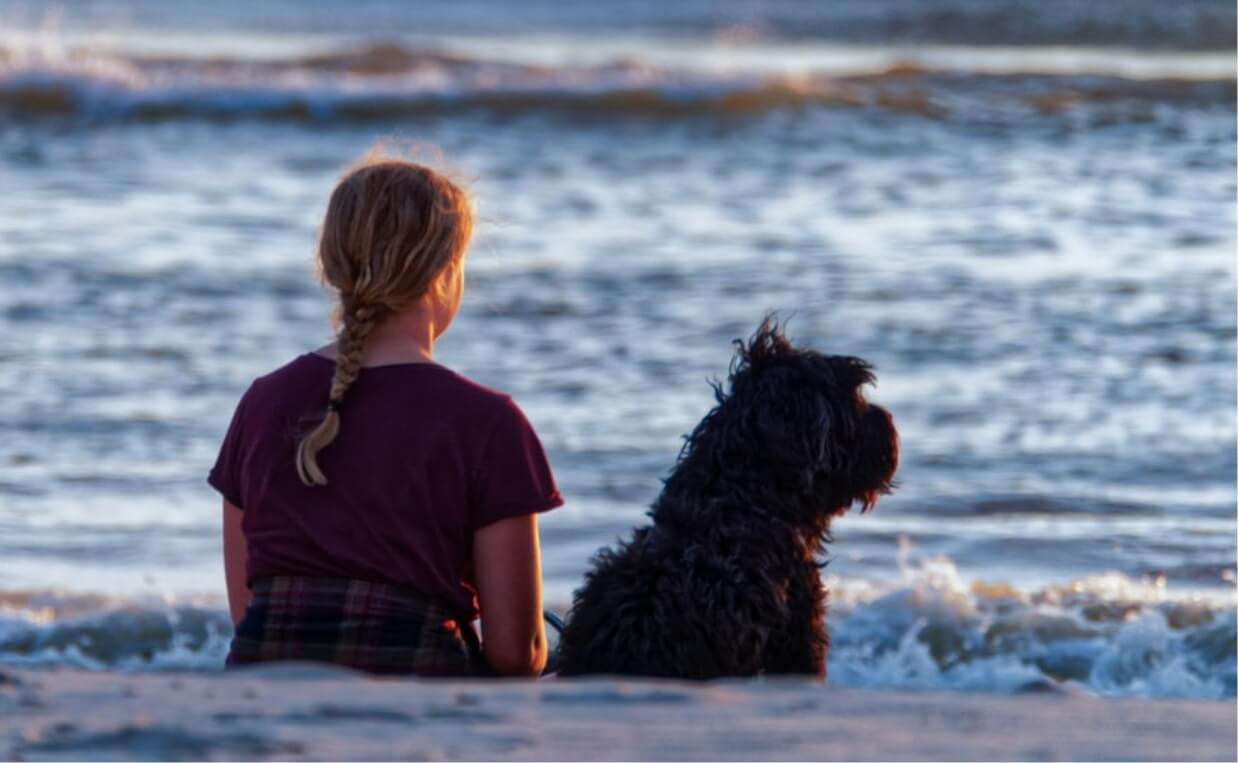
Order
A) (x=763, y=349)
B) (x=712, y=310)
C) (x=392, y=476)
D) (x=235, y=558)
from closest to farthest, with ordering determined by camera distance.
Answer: (x=392, y=476)
(x=235, y=558)
(x=763, y=349)
(x=712, y=310)

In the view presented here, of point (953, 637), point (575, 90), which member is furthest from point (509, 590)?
point (575, 90)

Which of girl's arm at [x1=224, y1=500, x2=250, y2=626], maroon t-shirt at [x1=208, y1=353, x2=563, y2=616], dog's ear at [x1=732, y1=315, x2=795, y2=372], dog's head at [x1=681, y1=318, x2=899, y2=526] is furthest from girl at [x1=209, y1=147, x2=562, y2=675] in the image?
dog's ear at [x1=732, y1=315, x2=795, y2=372]

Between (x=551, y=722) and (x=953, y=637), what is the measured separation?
327 cm

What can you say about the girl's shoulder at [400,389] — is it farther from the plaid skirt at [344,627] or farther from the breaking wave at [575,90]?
the breaking wave at [575,90]

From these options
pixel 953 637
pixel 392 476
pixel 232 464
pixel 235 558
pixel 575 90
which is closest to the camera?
pixel 392 476

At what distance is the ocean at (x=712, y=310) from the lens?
621 cm

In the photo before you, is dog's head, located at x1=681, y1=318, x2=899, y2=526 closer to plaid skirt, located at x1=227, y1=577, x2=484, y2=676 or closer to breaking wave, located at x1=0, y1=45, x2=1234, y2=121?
plaid skirt, located at x1=227, y1=577, x2=484, y2=676

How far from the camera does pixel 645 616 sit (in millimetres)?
3770

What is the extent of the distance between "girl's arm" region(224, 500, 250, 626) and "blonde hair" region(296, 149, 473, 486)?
40 centimetres

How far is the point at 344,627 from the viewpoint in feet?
11.8

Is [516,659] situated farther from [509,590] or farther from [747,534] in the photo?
[747,534]

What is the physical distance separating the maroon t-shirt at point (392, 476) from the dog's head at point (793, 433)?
0.53m

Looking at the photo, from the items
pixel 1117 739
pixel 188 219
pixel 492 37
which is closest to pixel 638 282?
pixel 188 219

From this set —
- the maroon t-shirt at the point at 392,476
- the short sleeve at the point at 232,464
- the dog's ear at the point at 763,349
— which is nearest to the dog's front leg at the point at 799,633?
the dog's ear at the point at 763,349
